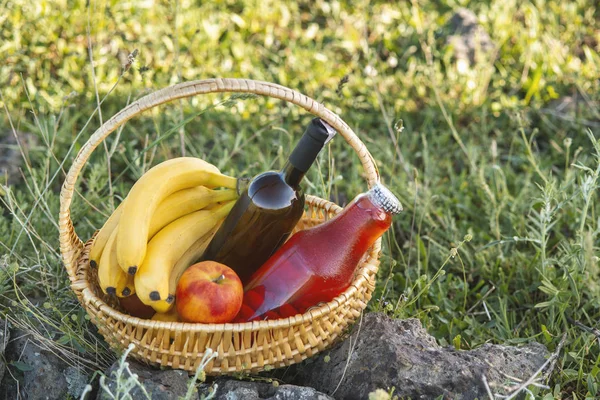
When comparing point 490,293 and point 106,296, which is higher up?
point 106,296

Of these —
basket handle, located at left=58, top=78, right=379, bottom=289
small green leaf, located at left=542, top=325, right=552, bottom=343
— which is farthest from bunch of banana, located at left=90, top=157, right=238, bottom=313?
small green leaf, located at left=542, top=325, right=552, bottom=343

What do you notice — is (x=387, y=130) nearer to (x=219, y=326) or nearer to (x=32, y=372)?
(x=219, y=326)

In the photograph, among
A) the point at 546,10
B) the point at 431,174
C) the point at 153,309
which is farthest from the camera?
the point at 546,10

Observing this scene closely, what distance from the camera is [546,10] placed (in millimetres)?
4215

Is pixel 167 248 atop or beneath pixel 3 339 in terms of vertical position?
atop

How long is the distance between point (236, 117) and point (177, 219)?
156cm

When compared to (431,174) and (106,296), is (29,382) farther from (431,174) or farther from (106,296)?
(431,174)

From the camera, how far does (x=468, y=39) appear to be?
400cm

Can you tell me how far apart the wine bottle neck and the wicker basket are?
154mm

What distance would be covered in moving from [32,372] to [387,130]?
2186 millimetres

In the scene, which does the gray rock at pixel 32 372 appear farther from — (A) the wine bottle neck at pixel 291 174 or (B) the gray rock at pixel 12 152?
(B) the gray rock at pixel 12 152

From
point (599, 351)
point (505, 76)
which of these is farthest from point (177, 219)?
point (505, 76)

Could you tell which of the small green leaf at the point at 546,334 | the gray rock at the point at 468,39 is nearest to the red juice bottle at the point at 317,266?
the small green leaf at the point at 546,334

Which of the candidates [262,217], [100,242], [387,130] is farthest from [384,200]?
[387,130]
